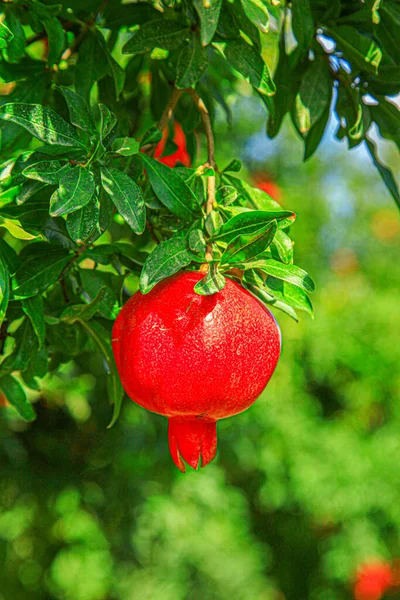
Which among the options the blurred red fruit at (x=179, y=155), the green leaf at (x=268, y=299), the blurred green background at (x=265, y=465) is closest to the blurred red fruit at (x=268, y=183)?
the blurred green background at (x=265, y=465)

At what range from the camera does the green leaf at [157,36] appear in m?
0.62

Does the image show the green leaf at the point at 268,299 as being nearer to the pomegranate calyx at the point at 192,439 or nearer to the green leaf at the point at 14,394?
the pomegranate calyx at the point at 192,439

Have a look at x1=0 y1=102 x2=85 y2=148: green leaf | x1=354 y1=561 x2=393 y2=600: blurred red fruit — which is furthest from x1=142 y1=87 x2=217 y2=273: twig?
x1=354 y1=561 x2=393 y2=600: blurred red fruit

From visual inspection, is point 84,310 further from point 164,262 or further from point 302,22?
point 302,22

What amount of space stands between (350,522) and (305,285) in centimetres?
215

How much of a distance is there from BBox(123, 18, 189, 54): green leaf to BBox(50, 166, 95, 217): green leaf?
0.16 metres

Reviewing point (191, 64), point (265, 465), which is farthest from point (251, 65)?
point (265, 465)

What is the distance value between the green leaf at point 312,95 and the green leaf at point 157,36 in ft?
0.46

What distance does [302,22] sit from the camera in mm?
644

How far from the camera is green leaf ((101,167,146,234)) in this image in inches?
20.1

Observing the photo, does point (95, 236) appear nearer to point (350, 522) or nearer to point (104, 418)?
point (104, 418)

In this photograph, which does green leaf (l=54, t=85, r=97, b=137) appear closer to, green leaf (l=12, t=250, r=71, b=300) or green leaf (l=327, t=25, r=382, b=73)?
green leaf (l=12, t=250, r=71, b=300)

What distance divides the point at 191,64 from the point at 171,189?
13cm

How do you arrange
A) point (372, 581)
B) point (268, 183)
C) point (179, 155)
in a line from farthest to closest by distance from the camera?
point (372, 581)
point (268, 183)
point (179, 155)
